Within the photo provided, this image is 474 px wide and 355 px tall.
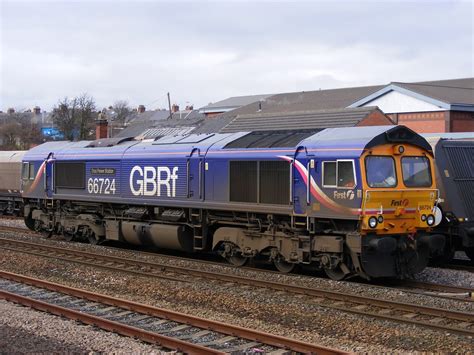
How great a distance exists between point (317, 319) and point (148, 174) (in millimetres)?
8381

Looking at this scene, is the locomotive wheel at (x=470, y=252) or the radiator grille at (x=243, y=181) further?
the locomotive wheel at (x=470, y=252)

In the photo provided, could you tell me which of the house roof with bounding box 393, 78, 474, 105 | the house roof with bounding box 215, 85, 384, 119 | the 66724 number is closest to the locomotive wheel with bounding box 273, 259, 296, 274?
the 66724 number

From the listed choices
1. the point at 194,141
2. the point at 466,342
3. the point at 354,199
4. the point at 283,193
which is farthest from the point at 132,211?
the point at 466,342

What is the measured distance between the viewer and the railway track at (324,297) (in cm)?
938

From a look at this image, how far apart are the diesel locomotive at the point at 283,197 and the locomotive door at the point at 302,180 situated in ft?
0.08

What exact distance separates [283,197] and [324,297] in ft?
9.54

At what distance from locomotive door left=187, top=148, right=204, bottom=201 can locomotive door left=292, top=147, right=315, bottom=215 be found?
9.91ft

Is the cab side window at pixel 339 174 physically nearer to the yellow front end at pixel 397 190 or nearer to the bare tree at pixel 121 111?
the yellow front end at pixel 397 190

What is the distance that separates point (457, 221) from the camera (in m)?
14.9

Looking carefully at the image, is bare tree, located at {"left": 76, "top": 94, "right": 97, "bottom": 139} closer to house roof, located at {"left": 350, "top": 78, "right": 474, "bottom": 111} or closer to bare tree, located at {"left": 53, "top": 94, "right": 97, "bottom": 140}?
bare tree, located at {"left": 53, "top": 94, "right": 97, "bottom": 140}

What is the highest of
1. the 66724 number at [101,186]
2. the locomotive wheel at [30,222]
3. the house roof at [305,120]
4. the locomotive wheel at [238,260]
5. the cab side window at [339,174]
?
the house roof at [305,120]

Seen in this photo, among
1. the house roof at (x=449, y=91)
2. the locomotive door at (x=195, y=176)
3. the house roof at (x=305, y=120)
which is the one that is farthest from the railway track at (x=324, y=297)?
the house roof at (x=449, y=91)

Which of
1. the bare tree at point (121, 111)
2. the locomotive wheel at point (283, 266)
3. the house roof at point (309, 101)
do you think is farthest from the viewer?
the bare tree at point (121, 111)

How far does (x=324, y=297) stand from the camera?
36.2 ft
